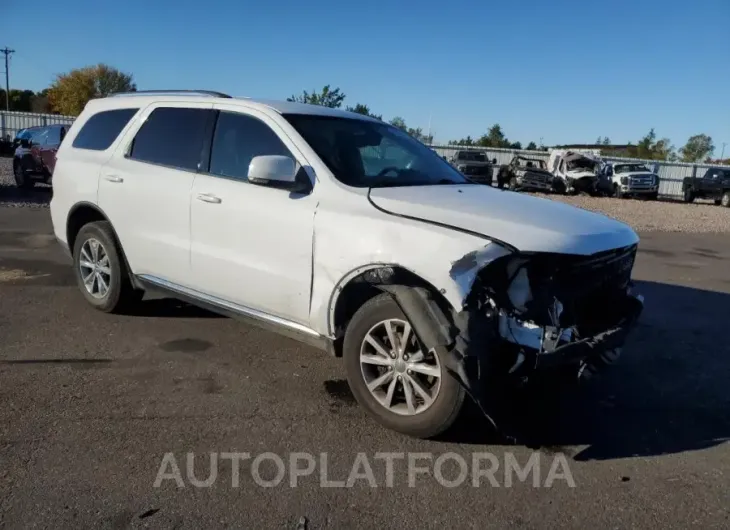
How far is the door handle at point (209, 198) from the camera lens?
4336 mm

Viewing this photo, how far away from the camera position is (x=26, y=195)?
49.5 feet

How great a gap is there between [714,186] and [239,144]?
30285 mm

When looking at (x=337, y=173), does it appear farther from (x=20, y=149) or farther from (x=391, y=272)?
(x=20, y=149)

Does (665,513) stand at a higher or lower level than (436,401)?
lower

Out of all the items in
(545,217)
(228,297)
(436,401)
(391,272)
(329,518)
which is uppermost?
(545,217)

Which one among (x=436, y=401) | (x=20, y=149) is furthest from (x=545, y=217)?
(x=20, y=149)

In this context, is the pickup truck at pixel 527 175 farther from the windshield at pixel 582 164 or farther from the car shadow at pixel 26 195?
the car shadow at pixel 26 195

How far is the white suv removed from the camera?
3.21 m

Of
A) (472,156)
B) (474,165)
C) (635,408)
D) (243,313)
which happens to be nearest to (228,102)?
(243,313)

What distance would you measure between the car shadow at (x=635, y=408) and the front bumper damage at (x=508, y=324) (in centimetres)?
28

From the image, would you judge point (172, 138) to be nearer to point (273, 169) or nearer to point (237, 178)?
point (237, 178)

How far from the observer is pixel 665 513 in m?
2.88

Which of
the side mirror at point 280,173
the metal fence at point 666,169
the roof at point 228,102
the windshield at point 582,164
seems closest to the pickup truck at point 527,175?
the windshield at point 582,164

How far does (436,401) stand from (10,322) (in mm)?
3848
